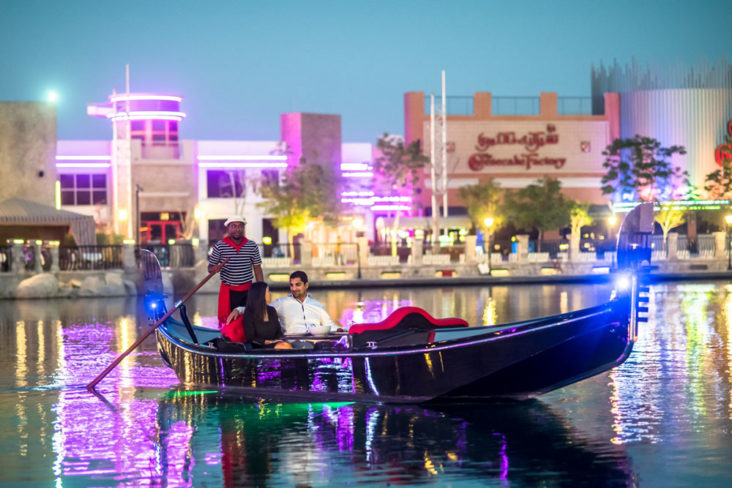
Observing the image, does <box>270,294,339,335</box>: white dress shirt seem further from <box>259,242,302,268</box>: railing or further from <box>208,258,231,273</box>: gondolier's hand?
<box>259,242,302,268</box>: railing

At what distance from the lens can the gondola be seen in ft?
34.5

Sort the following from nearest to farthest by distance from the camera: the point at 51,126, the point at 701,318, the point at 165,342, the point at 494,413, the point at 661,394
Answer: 1. the point at 494,413
2. the point at 661,394
3. the point at 165,342
4. the point at 701,318
5. the point at 51,126

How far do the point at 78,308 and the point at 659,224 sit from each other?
39480 millimetres

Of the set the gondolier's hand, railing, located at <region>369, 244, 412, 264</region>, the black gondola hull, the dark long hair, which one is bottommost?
the black gondola hull

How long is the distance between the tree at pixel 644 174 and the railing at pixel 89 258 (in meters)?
37.6

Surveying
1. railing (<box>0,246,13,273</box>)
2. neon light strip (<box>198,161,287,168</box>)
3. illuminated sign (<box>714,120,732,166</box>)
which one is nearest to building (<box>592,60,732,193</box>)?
illuminated sign (<box>714,120,732,166</box>)

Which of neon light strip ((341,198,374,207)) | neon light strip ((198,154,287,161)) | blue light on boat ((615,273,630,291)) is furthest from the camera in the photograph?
neon light strip ((341,198,374,207))

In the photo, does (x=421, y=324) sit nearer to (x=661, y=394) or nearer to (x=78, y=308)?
(x=661, y=394)

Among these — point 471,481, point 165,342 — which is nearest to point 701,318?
point 165,342

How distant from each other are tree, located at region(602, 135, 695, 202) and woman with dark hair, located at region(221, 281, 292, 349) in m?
57.1

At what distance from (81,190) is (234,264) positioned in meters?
50.0

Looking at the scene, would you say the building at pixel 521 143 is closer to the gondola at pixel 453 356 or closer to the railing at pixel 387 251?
the railing at pixel 387 251

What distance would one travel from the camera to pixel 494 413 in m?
10.9

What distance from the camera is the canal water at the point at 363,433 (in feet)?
27.0
